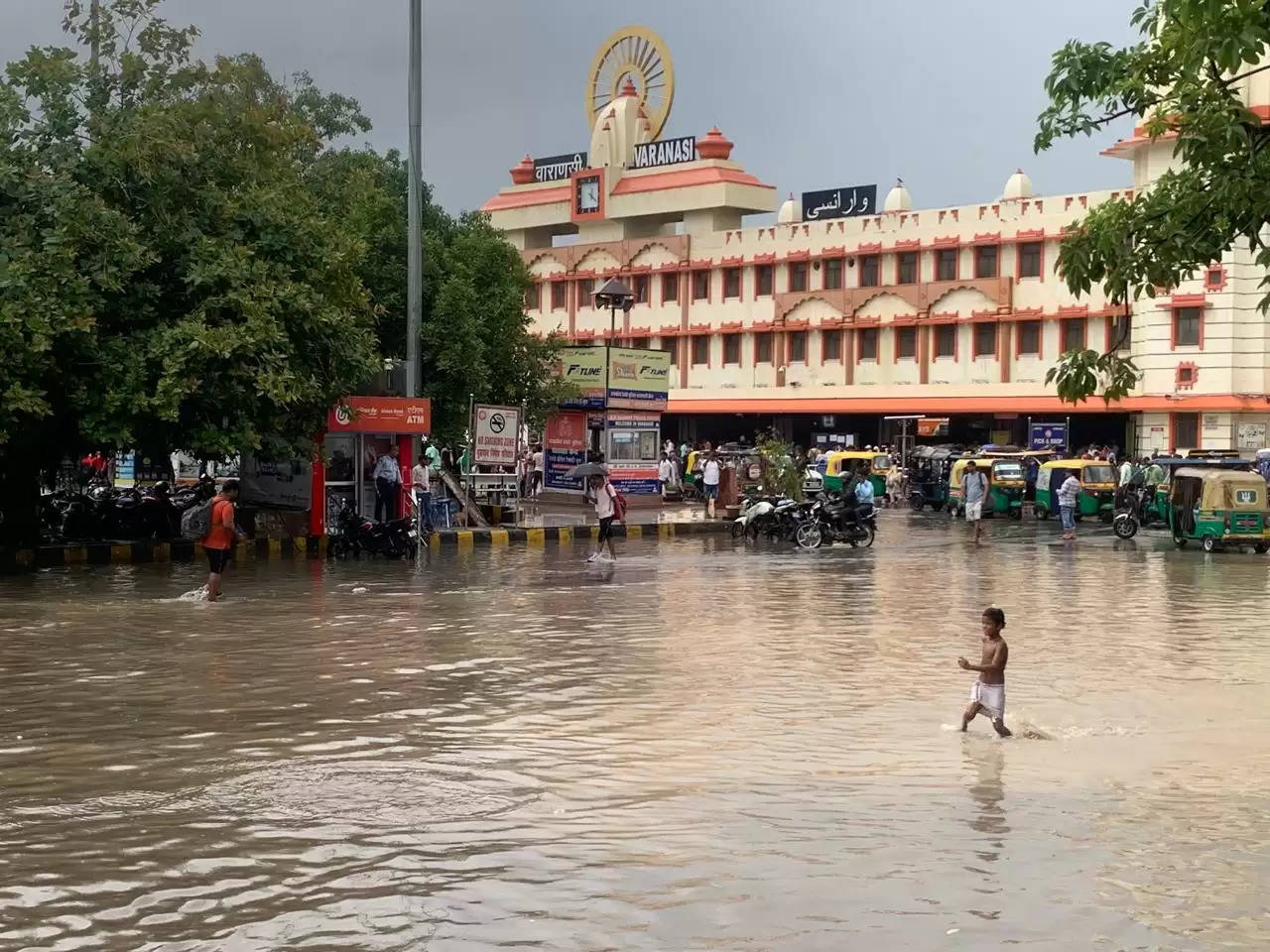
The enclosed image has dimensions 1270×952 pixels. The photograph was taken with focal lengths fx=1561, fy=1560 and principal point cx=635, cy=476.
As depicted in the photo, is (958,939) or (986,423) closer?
(958,939)

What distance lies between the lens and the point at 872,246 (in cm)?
5741

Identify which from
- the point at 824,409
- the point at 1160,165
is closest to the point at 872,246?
the point at 824,409

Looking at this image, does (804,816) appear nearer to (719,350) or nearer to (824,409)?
(824,409)

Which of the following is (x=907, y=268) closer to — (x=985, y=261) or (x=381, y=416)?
(x=985, y=261)

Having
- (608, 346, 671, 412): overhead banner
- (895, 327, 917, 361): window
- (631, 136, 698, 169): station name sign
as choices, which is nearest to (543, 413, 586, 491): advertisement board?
(608, 346, 671, 412): overhead banner

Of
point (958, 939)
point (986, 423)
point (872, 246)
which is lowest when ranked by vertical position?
point (958, 939)

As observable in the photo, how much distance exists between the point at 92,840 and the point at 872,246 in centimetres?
5223

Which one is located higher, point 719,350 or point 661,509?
point 719,350

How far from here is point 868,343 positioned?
191 feet

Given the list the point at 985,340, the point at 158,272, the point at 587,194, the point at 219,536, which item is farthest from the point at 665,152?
the point at 219,536

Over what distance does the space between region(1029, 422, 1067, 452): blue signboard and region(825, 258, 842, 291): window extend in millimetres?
10993

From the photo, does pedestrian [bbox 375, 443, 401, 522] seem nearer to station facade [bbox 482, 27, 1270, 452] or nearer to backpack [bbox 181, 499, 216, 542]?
backpack [bbox 181, 499, 216, 542]

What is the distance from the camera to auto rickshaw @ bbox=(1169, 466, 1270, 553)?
28.3 meters

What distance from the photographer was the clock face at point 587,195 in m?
66.7
